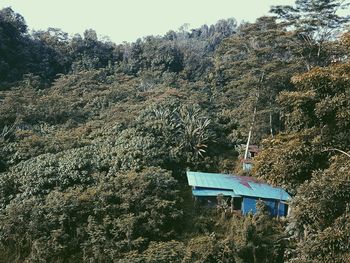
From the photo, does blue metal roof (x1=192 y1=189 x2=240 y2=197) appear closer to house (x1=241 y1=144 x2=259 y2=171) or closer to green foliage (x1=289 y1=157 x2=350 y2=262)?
house (x1=241 y1=144 x2=259 y2=171)

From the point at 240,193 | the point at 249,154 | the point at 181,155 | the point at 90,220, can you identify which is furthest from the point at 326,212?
the point at 249,154

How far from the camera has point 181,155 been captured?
14.8 m

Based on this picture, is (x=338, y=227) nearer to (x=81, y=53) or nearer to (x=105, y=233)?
(x=105, y=233)

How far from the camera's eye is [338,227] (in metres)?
4.58

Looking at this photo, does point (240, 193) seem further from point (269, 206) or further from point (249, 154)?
point (249, 154)

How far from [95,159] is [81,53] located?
17.5 metres

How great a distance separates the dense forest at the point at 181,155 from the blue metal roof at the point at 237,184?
21.9 inches

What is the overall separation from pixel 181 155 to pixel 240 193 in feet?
10.1

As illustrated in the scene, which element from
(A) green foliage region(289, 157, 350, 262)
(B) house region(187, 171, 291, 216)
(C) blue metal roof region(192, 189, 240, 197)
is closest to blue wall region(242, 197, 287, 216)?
(B) house region(187, 171, 291, 216)

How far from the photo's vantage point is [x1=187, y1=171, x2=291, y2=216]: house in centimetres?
1238

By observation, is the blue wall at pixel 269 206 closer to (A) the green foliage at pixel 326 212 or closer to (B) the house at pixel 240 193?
(B) the house at pixel 240 193

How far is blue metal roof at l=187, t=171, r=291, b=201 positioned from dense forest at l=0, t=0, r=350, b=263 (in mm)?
557

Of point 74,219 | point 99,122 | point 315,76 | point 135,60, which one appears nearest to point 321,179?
point 315,76

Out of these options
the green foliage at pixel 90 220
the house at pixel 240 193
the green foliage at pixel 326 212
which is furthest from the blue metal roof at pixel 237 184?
the green foliage at pixel 326 212
